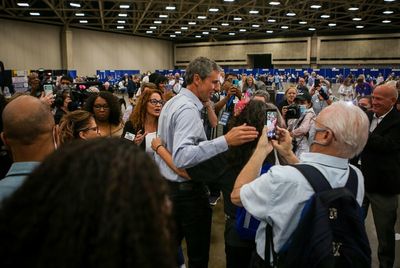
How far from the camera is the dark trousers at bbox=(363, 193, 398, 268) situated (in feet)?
10.4

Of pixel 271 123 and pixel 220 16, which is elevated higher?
pixel 220 16

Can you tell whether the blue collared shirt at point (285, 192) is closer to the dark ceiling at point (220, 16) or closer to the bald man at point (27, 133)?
the bald man at point (27, 133)

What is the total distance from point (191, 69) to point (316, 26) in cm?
2980

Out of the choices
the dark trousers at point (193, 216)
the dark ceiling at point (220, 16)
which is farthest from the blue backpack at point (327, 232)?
the dark ceiling at point (220, 16)

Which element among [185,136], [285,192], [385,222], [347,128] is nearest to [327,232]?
[285,192]

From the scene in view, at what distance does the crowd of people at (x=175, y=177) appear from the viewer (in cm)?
69

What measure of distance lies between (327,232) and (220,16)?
82.0 feet

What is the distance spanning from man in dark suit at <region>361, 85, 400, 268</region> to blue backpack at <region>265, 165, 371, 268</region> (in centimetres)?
176

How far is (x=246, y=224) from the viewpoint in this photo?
2.07 meters

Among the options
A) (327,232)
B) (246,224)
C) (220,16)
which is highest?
(220,16)

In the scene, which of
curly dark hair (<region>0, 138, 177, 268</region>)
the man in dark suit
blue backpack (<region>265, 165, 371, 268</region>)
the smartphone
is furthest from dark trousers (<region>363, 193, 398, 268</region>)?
curly dark hair (<region>0, 138, 177, 268</region>)

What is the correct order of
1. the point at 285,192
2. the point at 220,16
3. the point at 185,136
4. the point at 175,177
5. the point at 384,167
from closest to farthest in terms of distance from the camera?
the point at 285,192 < the point at 185,136 < the point at 175,177 < the point at 384,167 < the point at 220,16

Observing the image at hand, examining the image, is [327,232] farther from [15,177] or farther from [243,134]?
[15,177]

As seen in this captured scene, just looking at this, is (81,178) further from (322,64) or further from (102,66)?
Answer: (322,64)
